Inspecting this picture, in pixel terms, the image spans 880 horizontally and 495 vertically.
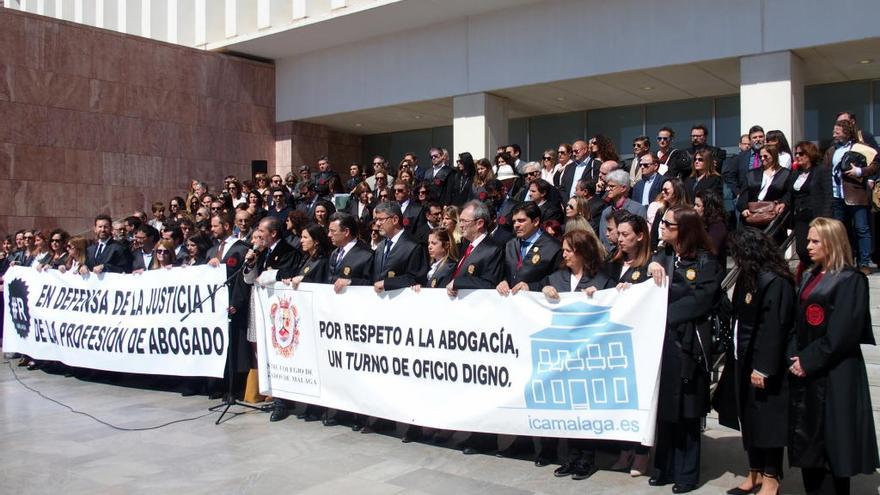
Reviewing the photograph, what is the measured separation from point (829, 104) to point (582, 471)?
12720 millimetres

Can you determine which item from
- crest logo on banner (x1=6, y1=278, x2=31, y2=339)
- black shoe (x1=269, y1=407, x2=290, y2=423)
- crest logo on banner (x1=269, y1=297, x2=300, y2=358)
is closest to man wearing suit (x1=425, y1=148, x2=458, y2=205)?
crest logo on banner (x1=269, y1=297, x2=300, y2=358)

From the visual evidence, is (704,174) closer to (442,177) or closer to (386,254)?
(442,177)

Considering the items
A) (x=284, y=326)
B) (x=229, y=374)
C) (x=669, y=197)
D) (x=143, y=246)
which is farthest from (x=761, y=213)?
(x=143, y=246)

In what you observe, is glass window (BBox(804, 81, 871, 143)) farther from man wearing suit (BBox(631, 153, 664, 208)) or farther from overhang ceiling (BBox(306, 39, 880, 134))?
man wearing suit (BBox(631, 153, 664, 208))

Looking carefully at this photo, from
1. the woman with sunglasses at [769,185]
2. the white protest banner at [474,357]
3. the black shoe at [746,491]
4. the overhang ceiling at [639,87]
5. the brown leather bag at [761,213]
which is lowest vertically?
the black shoe at [746,491]

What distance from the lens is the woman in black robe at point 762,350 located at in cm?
487

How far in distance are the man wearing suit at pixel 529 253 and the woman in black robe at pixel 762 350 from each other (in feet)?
5.17

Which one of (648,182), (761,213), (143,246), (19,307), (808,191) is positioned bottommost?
(19,307)

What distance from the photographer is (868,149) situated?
8891mm

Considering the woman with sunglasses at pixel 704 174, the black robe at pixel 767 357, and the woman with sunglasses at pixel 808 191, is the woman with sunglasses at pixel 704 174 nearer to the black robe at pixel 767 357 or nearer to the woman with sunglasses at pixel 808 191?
the woman with sunglasses at pixel 808 191

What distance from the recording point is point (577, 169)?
10930 millimetres

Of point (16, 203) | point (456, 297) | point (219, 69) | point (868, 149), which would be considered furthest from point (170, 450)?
point (219, 69)

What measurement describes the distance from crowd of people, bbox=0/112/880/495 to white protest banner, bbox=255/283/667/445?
0.50 feet

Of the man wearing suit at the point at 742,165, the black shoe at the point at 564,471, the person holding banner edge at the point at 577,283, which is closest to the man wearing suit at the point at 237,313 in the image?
the person holding banner edge at the point at 577,283
